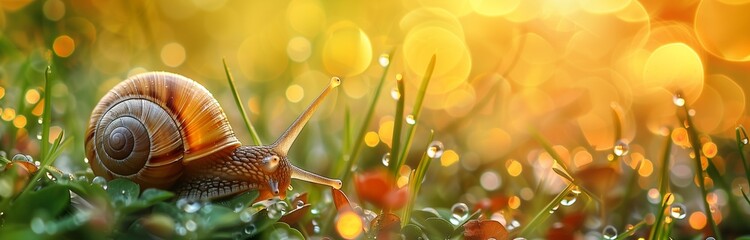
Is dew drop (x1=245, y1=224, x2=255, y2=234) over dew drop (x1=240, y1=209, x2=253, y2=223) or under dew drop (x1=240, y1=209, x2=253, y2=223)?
under

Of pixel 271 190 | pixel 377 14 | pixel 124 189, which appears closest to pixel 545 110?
pixel 377 14

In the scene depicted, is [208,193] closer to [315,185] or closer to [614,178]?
[315,185]

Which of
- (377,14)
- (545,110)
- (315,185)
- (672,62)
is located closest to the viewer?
(315,185)

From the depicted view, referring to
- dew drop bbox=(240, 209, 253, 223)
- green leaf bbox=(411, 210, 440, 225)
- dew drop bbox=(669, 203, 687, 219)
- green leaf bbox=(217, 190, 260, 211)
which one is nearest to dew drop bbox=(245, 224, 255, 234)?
dew drop bbox=(240, 209, 253, 223)

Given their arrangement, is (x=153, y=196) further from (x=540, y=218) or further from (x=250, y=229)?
(x=540, y=218)

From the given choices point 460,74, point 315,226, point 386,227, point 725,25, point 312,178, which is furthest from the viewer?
point 460,74

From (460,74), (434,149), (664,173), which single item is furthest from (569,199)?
(460,74)

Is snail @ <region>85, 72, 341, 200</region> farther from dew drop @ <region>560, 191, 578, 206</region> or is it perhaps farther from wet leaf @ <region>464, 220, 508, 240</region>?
dew drop @ <region>560, 191, 578, 206</region>

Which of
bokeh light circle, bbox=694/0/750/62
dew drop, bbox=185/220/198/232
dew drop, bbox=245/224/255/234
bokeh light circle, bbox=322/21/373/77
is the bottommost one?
dew drop, bbox=185/220/198/232
